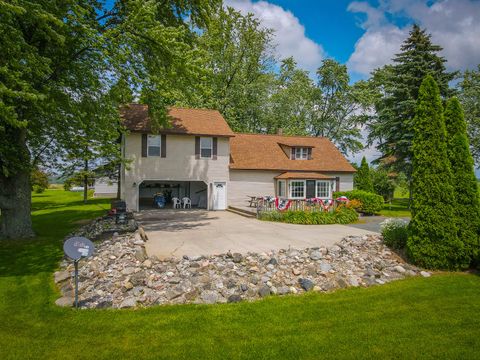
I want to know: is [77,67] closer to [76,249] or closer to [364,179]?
[76,249]

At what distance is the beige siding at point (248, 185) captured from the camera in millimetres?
23375

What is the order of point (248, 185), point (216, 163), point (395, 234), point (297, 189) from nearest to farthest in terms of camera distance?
point (395, 234) → point (216, 163) → point (297, 189) → point (248, 185)

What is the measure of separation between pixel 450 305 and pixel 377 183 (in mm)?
29031

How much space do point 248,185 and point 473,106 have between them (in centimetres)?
2465

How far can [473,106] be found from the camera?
31188 mm

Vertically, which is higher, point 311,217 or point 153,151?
point 153,151

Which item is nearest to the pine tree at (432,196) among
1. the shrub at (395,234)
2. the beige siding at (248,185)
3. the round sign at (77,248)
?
the shrub at (395,234)

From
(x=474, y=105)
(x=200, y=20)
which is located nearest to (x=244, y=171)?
(x=200, y=20)

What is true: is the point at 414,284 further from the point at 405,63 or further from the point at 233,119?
the point at 233,119

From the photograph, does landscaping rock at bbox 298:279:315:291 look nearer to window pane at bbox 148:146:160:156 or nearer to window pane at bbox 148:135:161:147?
window pane at bbox 148:146:160:156

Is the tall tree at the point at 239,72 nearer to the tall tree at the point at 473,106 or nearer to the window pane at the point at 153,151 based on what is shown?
the window pane at the point at 153,151

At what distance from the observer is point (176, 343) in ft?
16.7

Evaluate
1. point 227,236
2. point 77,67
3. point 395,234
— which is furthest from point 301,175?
point 77,67

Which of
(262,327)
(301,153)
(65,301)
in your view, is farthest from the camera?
(301,153)
